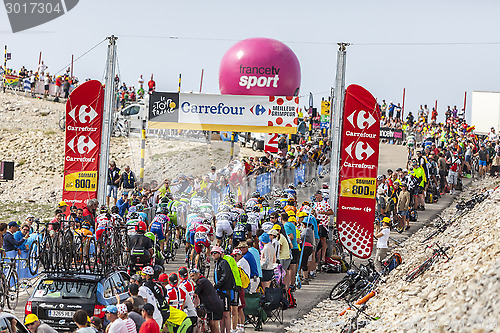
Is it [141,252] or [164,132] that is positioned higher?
[164,132]

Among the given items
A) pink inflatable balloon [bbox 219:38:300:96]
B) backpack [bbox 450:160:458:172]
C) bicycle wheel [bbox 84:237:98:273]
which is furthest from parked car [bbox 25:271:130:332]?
backpack [bbox 450:160:458:172]

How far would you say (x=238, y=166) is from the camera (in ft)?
86.6

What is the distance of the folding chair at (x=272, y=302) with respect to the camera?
14.9m

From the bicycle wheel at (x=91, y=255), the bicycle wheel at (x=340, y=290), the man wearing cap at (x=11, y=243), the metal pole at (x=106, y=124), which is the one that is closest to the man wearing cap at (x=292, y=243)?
the bicycle wheel at (x=340, y=290)

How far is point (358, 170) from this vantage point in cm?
2042

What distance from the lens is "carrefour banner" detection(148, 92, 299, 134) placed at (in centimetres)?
2534

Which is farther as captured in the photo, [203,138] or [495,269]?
[203,138]

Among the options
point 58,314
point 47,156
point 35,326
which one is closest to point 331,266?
point 58,314

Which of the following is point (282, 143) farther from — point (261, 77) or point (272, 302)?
point (272, 302)

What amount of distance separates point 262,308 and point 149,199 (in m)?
8.74

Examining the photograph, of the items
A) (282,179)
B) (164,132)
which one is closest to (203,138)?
(164,132)

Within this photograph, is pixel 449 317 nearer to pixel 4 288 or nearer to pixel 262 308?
pixel 262 308

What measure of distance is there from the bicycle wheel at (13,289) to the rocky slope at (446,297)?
567cm

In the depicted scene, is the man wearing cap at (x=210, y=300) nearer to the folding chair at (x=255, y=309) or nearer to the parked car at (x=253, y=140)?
the folding chair at (x=255, y=309)
